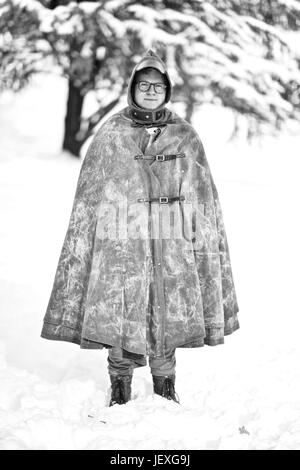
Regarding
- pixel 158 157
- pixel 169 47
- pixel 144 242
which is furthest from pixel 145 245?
pixel 169 47

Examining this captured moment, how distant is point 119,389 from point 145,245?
96 cm

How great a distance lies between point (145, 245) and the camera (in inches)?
142

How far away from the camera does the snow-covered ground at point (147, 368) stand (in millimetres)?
3557

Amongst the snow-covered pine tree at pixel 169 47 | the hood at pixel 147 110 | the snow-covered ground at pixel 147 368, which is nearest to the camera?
the snow-covered ground at pixel 147 368

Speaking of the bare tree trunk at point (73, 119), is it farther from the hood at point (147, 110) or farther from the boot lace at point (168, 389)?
Result: the boot lace at point (168, 389)

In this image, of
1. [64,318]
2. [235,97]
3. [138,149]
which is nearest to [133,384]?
[64,318]

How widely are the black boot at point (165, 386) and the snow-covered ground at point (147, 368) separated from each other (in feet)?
0.18

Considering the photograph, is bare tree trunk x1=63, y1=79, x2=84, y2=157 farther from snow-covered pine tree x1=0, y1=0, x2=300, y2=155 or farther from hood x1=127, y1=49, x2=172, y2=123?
hood x1=127, y1=49, x2=172, y2=123

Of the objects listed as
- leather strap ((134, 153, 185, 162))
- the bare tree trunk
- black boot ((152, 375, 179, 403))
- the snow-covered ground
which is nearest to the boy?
leather strap ((134, 153, 185, 162))

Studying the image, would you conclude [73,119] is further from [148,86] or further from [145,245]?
[145,245]

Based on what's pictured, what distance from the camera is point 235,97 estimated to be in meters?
11.7

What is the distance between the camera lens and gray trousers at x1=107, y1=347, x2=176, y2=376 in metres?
3.75

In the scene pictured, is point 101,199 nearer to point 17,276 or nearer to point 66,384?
point 66,384

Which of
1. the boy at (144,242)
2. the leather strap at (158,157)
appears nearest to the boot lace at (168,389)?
the boy at (144,242)
